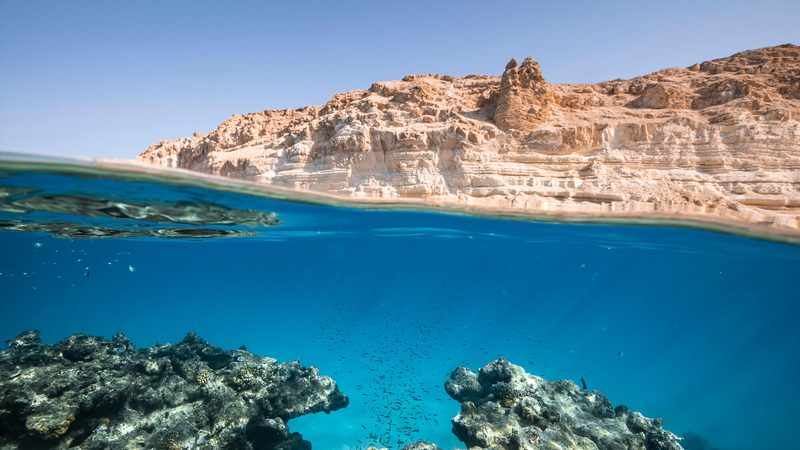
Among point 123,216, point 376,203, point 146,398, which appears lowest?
point 146,398

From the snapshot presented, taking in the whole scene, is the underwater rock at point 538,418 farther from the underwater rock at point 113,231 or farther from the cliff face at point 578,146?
the underwater rock at point 113,231

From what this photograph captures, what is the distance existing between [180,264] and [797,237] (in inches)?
1750

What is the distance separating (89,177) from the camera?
9.57 meters

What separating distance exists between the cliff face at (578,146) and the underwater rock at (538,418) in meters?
6.30

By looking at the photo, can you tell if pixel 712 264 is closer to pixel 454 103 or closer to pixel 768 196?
pixel 768 196

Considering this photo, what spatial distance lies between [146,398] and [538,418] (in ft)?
28.0

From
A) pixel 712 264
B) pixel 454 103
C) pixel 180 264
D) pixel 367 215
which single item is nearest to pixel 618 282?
pixel 712 264

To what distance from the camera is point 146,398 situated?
26.1 feet

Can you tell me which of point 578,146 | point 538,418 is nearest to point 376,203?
point 578,146

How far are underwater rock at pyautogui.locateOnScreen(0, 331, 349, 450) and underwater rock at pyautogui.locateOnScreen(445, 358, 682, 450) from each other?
3991 millimetres

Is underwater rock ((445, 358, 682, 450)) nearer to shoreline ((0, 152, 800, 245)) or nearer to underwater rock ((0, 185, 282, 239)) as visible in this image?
shoreline ((0, 152, 800, 245))

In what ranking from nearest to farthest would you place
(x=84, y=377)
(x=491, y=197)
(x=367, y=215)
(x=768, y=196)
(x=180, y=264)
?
1. (x=84, y=377)
2. (x=768, y=196)
3. (x=491, y=197)
4. (x=367, y=215)
5. (x=180, y=264)

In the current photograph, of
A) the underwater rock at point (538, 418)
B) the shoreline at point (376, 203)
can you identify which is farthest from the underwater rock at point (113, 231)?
the underwater rock at point (538, 418)

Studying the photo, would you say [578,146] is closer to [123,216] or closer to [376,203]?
[376,203]
